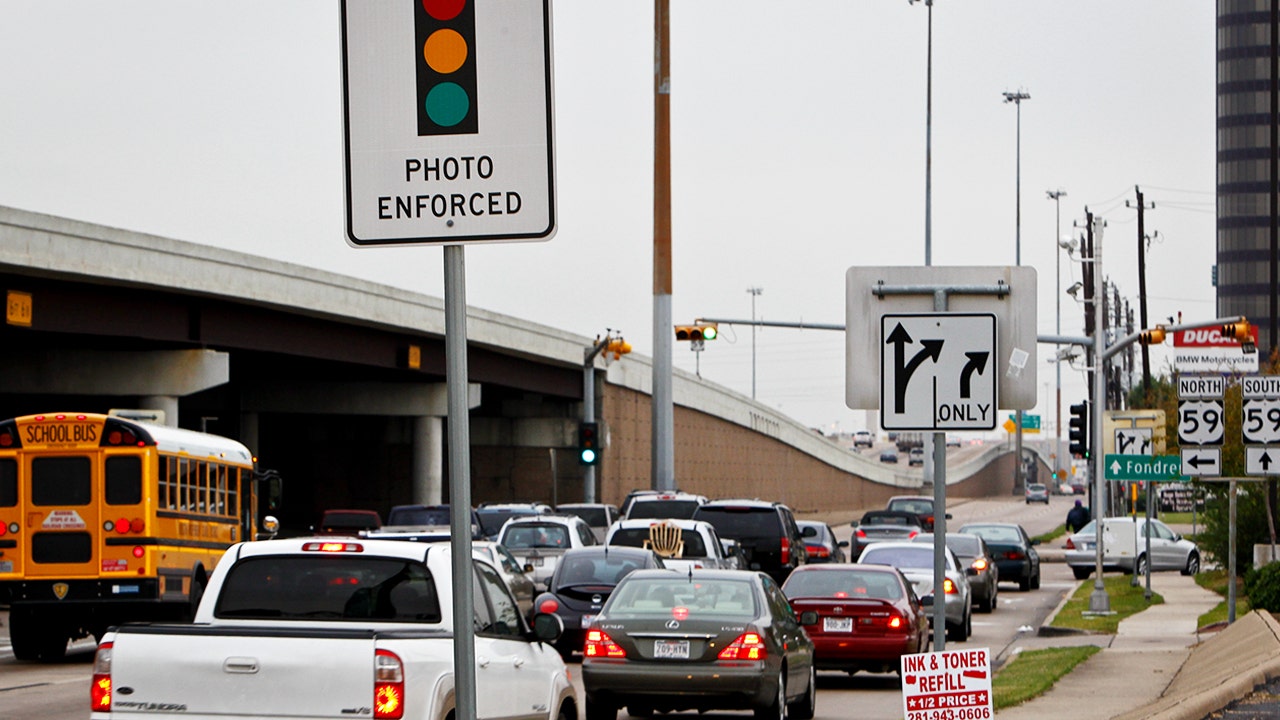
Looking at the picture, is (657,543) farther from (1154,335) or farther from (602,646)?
(1154,335)

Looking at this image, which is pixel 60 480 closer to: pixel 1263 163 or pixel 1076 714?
pixel 1076 714

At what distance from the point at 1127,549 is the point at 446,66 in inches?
1722

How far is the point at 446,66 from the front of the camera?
478 cm

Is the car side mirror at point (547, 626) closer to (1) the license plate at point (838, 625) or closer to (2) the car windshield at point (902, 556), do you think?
(1) the license plate at point (838, 625)

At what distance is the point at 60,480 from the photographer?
946 inches

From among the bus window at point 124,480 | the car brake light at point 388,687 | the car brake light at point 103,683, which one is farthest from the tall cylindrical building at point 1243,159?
the car brake light at point 103,683

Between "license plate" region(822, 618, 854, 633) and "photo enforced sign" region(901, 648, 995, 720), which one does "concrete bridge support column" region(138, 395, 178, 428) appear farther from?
"photo enforced sign" region(901, 648, 995, 720)

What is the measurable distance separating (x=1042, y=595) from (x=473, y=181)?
38454mm

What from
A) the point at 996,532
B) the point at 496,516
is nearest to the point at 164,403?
the point at 496,516

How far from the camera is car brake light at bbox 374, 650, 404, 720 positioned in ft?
27.9

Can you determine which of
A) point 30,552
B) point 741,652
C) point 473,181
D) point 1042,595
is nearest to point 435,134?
point 473,181

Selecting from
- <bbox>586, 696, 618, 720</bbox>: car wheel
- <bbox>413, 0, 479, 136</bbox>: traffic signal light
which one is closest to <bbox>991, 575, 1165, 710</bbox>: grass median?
<bbox>586, 696, 618, 720</bbox>: car wheel

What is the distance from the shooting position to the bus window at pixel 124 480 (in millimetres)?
23984

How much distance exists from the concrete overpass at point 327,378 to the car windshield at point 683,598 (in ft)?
68.9
